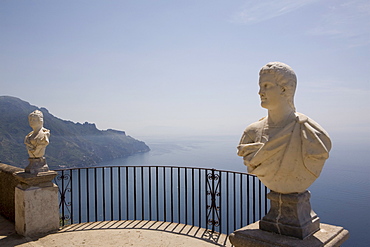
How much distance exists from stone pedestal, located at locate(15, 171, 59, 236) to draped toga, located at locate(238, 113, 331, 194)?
4198 mm

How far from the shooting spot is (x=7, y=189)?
5750 millimetres

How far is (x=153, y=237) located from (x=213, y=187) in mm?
1388

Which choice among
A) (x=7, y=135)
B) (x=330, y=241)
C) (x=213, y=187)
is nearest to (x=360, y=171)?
(x=213, y=187)

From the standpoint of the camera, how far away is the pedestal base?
208 cm

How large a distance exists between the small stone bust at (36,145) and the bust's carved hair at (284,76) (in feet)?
14.0

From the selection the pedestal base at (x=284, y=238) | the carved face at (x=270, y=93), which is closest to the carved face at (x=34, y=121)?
the pedestal base at (x=284, y=238)

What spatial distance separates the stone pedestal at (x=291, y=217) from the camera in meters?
2.16

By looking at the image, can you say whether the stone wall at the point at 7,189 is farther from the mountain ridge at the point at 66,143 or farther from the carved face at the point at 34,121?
the mountain ridge at the point at 66,143

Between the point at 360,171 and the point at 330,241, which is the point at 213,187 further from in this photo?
the point at 360,171

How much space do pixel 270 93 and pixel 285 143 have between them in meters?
0.43

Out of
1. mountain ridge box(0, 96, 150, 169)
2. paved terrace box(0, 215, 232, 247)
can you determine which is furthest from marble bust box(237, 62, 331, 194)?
mountain ridge box(0, 96, 150, 169)

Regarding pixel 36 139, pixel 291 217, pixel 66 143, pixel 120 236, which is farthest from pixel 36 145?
pixel 66 143

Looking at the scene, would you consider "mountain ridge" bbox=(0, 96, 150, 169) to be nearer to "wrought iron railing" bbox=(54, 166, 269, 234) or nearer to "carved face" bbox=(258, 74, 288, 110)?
"wrought iron railing" bbox=(54, 166, 269, 234)

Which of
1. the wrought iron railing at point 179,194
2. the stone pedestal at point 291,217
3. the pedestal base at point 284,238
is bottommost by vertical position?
the wrought iron railing at point 179,194
